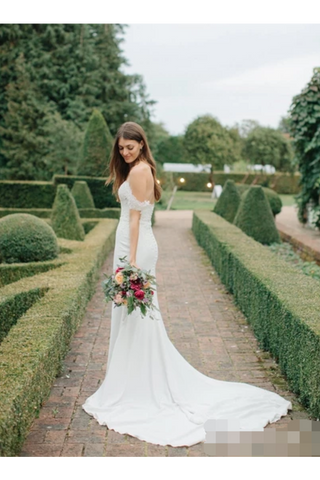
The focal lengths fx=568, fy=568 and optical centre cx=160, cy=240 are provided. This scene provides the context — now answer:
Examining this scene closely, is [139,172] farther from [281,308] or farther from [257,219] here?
[257,219]

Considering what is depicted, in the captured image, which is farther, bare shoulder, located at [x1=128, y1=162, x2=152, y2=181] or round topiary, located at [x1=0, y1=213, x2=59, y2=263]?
round topiary, located at [x1=0, y1=213, x2=59, y2=263]

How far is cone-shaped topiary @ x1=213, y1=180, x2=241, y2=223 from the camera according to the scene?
16.9m

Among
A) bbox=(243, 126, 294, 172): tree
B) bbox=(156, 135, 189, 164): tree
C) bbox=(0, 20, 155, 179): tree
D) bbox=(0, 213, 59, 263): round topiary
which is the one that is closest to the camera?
bbox=(0, 213, 59, 263): round topiary

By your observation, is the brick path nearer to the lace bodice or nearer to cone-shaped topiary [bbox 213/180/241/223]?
the lace bodice

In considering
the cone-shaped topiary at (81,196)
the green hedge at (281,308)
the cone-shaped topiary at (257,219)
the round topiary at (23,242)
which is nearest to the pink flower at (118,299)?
the green hedge at (281,308)

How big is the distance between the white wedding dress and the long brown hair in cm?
16

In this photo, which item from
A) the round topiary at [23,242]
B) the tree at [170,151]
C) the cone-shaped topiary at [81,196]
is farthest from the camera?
the tree at [170,151]

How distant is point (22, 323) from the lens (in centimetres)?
493

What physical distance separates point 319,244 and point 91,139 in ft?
34.7

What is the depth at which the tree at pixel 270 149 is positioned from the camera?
36.5 metres

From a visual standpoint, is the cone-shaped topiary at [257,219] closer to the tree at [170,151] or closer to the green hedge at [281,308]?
the green hedge at [281,308]

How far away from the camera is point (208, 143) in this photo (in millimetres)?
35000

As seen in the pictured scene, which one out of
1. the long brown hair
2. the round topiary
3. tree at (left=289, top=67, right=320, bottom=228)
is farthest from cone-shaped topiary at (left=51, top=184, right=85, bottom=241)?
the long brown hair

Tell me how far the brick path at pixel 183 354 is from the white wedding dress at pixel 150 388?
18 centimetres
